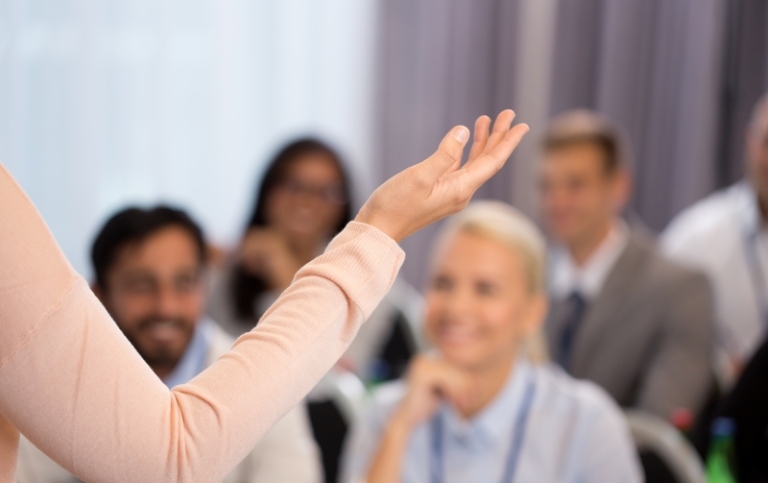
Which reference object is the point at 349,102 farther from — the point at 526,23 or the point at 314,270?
the point at 314,270

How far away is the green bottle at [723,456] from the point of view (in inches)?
97.2

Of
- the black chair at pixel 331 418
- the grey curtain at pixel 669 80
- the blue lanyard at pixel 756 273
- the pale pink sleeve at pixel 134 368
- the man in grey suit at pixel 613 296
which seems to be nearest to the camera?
the pale pink sleeve at pixel 134 368

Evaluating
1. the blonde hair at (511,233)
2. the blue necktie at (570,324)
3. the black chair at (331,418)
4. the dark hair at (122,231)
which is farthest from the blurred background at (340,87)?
the dark hair at (122,231)

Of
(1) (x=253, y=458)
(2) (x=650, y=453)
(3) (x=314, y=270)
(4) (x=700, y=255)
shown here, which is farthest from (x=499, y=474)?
(4) (x=700, y=255)

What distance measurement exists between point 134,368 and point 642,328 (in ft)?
7.81

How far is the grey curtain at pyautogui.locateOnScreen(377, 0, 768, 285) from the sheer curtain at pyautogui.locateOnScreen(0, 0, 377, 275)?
0.17 metres

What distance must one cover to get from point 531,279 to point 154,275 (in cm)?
74

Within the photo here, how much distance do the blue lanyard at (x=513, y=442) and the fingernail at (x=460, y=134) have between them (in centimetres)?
122

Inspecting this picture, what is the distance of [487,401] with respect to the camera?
213cm

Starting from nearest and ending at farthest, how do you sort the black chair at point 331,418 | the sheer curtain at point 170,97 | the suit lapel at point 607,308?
the black chair at point 331,418
the suit lapel at point 607,308
the sheer curtain at point 170,97

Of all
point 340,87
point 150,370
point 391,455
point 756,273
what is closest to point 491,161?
point 150,370

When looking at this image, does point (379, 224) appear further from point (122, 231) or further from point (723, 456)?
point (723, 456)

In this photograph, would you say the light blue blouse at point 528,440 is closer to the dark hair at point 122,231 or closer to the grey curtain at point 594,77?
the dark hair at point 122,231

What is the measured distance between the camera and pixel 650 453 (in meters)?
2.09
